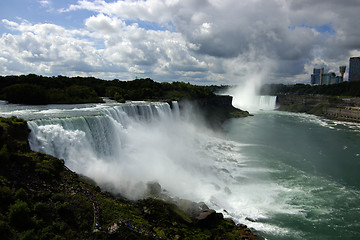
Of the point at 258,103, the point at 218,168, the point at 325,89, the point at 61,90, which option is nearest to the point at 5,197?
the point at 218,168

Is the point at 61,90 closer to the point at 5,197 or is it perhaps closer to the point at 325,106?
the point at 5,197

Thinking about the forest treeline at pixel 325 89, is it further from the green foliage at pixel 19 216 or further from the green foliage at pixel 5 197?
the green foliage at pixel 5 197

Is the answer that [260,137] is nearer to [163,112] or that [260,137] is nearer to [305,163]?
[305,163]

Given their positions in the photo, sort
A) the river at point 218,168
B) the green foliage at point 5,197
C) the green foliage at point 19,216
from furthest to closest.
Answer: the river at point 218,168
the green foliage at point 5,197
the green foliage at point 19,216

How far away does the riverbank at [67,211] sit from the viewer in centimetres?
749

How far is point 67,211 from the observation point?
8.45 meters

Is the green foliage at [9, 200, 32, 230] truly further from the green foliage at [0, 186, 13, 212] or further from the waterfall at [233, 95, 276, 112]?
the waterfall at [233, 95, 276, 112]

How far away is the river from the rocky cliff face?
3377cm

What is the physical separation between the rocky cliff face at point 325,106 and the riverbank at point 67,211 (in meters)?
58.3

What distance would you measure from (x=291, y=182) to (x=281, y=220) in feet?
19.5

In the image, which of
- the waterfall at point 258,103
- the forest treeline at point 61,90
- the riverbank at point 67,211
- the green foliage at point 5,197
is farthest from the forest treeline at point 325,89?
the green foliage at point 5,197

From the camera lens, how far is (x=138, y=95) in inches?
1706

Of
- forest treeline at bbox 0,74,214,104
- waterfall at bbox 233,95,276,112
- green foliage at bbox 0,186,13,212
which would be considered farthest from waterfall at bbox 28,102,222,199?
waterfall at bbox 233,95,276,112

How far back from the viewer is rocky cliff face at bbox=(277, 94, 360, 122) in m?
56.7
